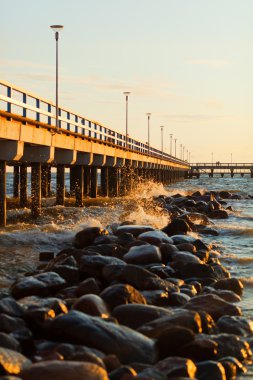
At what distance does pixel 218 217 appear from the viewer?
26.8 meters

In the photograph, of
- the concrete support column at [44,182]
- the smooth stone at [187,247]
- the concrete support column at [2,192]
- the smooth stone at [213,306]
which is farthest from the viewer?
the concrete support column at [44,182]

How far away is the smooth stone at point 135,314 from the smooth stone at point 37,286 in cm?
164

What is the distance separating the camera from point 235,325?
843 centimetres

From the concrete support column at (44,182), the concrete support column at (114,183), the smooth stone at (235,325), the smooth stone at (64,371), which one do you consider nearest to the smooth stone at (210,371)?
the smooth stone at (64,371)

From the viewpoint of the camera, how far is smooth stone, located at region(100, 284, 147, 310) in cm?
848

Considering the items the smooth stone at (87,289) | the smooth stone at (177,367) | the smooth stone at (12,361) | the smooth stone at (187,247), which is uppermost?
the smooth stone at (187,247)

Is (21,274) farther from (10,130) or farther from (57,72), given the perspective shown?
(57,72)

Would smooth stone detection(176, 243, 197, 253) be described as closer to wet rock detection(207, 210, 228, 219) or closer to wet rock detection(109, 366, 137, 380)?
wet rock detection(109, 366, 137, 380)

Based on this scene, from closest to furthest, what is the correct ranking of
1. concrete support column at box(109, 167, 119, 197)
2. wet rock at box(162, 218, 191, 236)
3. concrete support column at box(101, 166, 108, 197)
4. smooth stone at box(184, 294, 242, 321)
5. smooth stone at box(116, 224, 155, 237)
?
smooth stone at box(184, 294, 242, 321) → smooth stone at box(116, 224, 155, 237) → wet rock at box(162, 218, 191, 236) → concrete support column at box(101, 166, 108, 197) → concrete support column at box(109, 167, 119, 197)

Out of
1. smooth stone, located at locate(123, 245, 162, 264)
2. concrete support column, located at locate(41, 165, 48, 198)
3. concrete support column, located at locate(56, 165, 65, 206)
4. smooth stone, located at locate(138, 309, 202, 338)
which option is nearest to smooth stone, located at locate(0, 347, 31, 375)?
smooth stone, located at locate(138, 309, 202, 338)

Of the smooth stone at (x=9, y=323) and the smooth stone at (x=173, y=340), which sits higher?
the smooth stone at (x=9, y=323)

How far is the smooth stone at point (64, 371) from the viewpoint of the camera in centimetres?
576

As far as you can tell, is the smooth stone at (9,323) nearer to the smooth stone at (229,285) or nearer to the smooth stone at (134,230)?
the smooth stone at (229,285)

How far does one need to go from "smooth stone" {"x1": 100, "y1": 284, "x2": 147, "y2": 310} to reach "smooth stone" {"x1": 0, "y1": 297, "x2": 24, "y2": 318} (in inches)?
43.4
